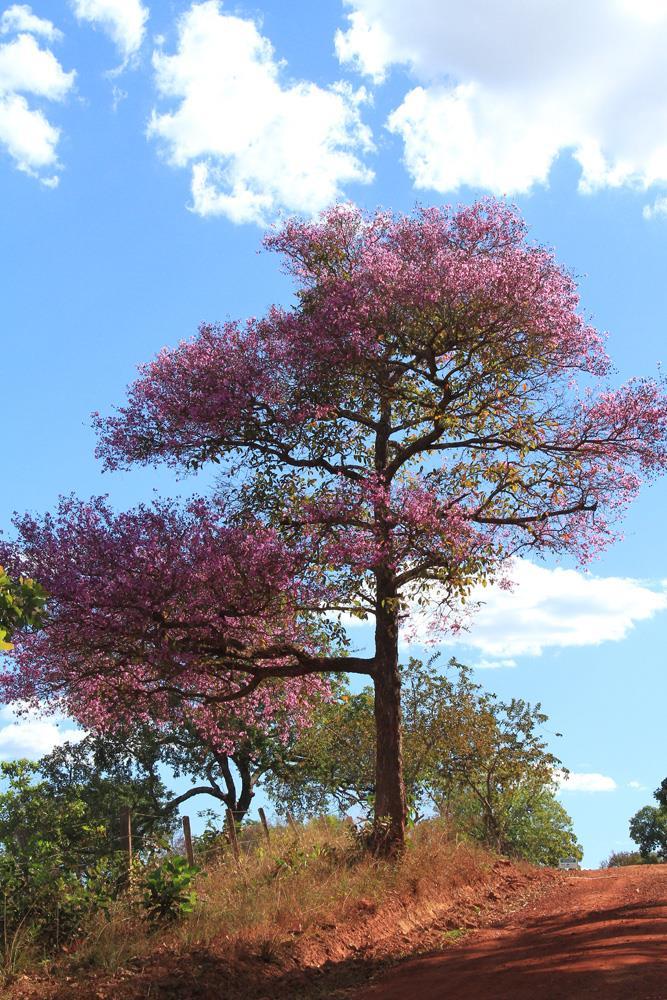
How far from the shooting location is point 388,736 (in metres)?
17.8

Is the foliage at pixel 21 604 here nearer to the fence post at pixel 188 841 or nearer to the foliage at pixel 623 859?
the fence post at pixel 188 841

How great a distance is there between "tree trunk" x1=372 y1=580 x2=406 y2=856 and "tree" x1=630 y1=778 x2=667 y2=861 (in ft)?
153

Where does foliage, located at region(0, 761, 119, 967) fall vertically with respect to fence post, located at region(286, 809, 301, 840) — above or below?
below

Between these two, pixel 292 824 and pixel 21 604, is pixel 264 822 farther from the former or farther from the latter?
pixel 21 604

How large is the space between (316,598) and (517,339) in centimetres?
618

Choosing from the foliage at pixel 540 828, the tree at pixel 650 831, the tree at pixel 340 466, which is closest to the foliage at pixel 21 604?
the tree at pixel 340 466

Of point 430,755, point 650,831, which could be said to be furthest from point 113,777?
point 650,831

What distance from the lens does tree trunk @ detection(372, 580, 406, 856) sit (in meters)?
17.3

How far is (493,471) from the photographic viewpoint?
16531mm

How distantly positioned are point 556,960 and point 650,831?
56.3 metres

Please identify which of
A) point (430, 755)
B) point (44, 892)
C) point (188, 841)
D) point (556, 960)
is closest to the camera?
point (556, 960)

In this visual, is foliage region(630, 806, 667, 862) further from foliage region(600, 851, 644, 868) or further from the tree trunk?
the tree trunk

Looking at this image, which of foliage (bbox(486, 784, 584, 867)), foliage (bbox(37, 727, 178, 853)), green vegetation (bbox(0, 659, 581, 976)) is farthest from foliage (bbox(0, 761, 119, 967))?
foliage (bbox(486, 784, 584, 867))

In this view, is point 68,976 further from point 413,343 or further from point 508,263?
point 508,263
